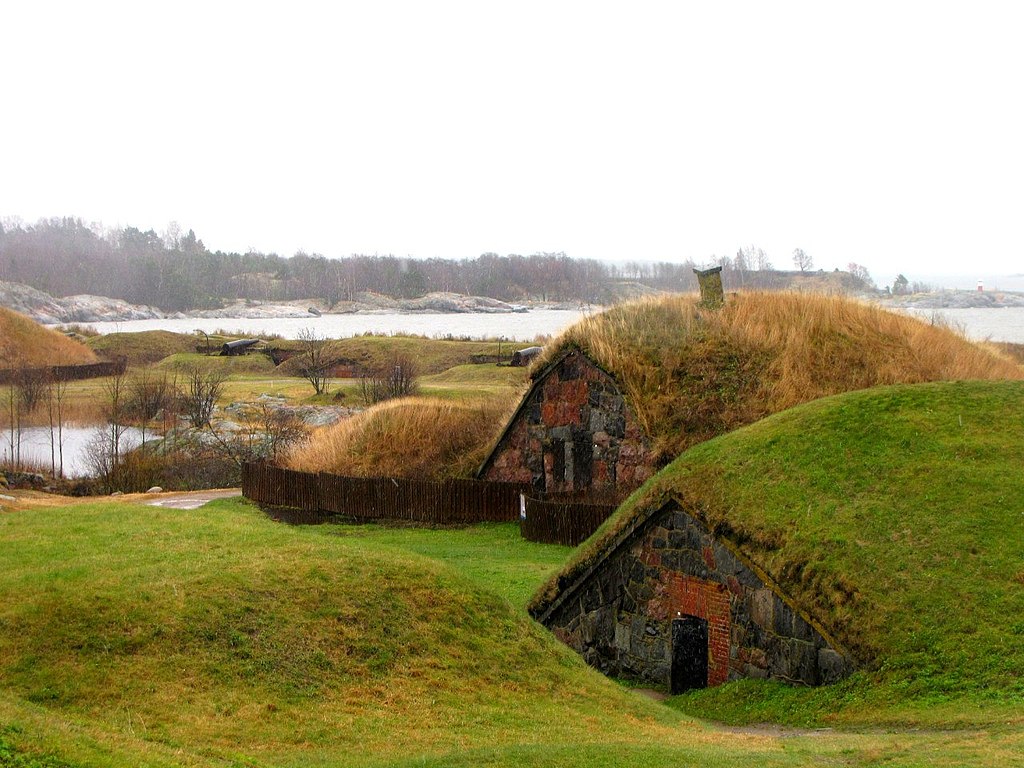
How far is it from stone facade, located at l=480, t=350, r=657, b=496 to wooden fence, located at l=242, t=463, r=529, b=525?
0.90 meters

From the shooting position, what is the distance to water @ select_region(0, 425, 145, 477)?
45.2 m

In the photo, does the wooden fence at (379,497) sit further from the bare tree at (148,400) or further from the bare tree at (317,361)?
the bare tree at (317,361)

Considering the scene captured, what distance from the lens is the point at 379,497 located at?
95.5ft

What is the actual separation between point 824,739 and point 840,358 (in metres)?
14.8

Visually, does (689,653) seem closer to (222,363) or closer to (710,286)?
(710,286)

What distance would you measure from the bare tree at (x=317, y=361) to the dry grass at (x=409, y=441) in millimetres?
24821

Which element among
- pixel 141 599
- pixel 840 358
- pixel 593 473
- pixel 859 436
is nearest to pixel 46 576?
pixel 141 599

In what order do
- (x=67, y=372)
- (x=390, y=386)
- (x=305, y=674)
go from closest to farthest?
(x=305, y=674)
(x=390, y=386)
(x=67, y=372)

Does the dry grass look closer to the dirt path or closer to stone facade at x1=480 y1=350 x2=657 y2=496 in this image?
the dirt path

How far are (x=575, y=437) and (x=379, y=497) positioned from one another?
19.4 feet

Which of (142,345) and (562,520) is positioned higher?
(142,345)

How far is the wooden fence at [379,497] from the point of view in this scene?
90.7 ft

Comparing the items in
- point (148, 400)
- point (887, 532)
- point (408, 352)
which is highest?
point (887, 532)

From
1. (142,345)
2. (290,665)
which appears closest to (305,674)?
(290,665)
